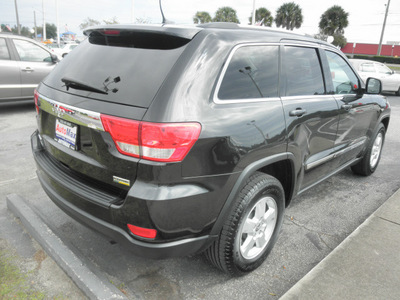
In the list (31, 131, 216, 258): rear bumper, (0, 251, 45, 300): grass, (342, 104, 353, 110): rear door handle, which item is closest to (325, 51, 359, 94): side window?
(342, 104, 353, 110): rear door handle

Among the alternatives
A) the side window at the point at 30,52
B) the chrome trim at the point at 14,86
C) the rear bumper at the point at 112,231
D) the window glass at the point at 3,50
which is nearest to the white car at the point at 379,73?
the side window at the point at 30,52

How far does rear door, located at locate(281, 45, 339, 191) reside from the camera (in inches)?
101

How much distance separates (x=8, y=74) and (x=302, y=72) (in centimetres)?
658

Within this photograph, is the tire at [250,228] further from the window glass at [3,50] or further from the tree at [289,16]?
the tree at [289,16]

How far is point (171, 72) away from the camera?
1.88 metres

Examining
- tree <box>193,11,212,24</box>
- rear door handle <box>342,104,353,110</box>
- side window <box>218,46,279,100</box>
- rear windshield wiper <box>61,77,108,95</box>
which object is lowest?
rear door handle <box>342,104,353,110</box>

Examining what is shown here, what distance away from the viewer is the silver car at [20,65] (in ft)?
23.0

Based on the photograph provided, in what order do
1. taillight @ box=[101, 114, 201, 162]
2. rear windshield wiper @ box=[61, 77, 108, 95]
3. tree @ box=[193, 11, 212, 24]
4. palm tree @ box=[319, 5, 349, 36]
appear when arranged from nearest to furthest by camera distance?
1. taillight @ box=[101, 114, 201, 162]
2. rear windshield wiper @ box=[61, 77, 108, 95]
3. palm tree @ box=[319, 5, 349, 36]
4. tree @ box=[193, 11, 212, 24]

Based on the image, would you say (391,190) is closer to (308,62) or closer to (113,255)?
(308,62)

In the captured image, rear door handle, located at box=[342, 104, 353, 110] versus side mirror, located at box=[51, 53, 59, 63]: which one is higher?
rear door handle, located at box=[342, 104, 353, 110]

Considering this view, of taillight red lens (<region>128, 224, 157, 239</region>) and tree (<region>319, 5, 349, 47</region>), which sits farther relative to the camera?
tree (<region>319, 5, 349, 47</region>)

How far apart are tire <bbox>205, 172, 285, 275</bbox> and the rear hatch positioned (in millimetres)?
740

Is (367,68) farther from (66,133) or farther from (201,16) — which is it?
(201,16)

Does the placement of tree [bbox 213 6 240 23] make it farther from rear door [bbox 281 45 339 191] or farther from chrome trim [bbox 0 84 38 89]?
rear door [bbox 281 45 339 191]
